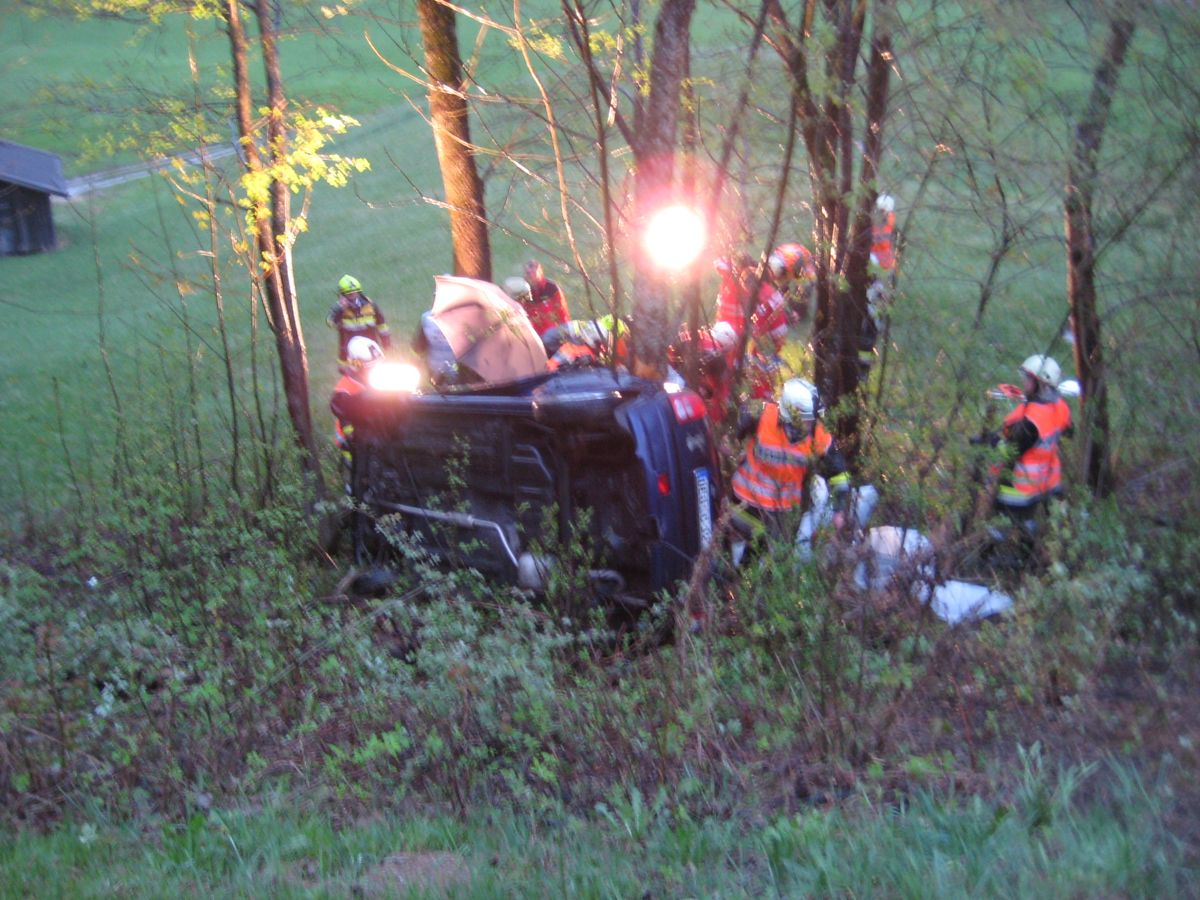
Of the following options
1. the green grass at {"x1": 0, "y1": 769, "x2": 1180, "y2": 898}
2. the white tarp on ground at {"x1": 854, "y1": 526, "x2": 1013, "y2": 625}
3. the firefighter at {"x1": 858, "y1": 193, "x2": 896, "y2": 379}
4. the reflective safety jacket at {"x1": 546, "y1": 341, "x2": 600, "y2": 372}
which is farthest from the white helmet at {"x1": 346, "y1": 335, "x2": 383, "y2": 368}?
the green grass at {"x1": 0, "y1": 769, "x2": 1180, "y2": 898}

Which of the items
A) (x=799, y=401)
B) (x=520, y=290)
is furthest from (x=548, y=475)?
(x=520, y=290)

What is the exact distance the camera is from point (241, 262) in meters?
9.73

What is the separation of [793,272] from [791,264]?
0.23ft

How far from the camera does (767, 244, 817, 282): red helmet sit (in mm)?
8922

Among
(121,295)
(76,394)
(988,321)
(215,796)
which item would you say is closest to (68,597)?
(215,796)

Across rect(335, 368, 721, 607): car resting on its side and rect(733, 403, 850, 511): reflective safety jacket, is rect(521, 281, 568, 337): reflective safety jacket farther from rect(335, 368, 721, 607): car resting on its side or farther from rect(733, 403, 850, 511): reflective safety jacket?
rect(733, 403, 850, 511): reflective safety jacket

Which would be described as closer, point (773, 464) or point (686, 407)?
point (686, 407)

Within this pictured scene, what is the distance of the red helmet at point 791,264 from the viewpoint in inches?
351

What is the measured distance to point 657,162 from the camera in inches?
313

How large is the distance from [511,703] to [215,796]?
1.28 meters

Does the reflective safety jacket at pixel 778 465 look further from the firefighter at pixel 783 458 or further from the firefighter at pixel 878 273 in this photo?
the firefighter at pixel 878 273

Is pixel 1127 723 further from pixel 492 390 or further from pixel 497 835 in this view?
pixel 492 390

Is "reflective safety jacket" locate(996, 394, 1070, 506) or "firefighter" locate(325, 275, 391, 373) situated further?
"firefighter" locate(325, 275, 391, 373)

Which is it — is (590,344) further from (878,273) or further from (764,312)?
(878,273)
